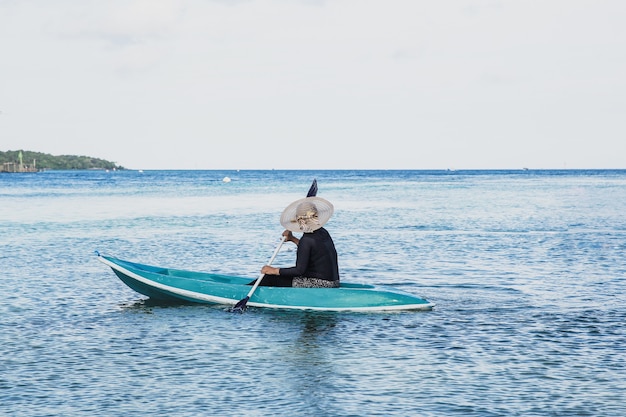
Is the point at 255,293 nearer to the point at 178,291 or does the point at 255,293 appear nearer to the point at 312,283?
the point at 312,283

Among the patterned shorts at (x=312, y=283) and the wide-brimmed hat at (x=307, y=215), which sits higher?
the wide-brimmed hat at (x=307, y=215)

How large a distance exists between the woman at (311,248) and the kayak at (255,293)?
262mm

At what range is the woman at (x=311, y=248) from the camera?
51.3 feet

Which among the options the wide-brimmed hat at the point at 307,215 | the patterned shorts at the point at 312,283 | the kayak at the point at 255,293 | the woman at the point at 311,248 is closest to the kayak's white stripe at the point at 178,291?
the kayak at the point at 255,293

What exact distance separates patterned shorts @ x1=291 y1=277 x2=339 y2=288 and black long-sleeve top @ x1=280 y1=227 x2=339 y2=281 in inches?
2.3

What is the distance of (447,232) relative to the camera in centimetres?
3781

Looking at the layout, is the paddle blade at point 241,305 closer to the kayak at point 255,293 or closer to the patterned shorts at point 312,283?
the kayak at point 255,293

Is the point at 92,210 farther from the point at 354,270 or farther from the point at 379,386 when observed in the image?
the point at 379,386

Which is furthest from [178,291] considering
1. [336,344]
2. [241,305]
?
[336,344]

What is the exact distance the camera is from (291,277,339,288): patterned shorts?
→ 16.0 metres

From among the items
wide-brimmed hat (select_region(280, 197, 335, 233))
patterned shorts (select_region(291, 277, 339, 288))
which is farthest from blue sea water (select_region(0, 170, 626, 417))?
wide-brimmed hat (select_region(280, 197, 335, 233))

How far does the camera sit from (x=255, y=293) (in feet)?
53.4

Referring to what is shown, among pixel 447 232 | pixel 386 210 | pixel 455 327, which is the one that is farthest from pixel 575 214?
pixel 455 327

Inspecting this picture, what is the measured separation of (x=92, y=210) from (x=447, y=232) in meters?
26.2
